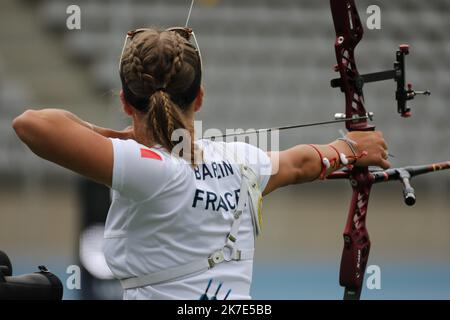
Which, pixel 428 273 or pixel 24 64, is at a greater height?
pixel 24 64

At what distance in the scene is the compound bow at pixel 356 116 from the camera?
9.59 ft

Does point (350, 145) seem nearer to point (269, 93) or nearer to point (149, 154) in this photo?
point (149, 154)

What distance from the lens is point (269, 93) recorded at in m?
8.80

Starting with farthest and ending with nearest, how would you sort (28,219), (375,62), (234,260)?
(375,62)
(28,219)
(234,260)

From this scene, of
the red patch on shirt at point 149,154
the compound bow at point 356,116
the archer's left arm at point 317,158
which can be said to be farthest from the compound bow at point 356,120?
the red patch on shirt at point 149,154

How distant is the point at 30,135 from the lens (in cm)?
184

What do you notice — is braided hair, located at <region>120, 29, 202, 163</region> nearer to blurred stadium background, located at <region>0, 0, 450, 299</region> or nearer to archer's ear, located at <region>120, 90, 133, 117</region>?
archer's ear, located at <region>120, 90, 133, 117</region>

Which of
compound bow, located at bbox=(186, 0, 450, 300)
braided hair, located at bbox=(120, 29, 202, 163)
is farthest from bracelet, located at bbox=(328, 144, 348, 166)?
braided hair, located at bbox=(120, 29, 202, 163)

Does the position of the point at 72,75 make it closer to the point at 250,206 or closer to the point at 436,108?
the point at 436,108

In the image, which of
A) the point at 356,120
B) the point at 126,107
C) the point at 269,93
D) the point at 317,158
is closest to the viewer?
the point at 126,107

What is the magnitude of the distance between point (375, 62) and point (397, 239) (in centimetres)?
183

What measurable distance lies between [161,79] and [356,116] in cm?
113

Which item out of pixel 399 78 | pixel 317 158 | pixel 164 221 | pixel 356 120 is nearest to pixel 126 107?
pixel 164 221

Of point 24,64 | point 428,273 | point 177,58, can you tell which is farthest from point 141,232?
point 24,64
